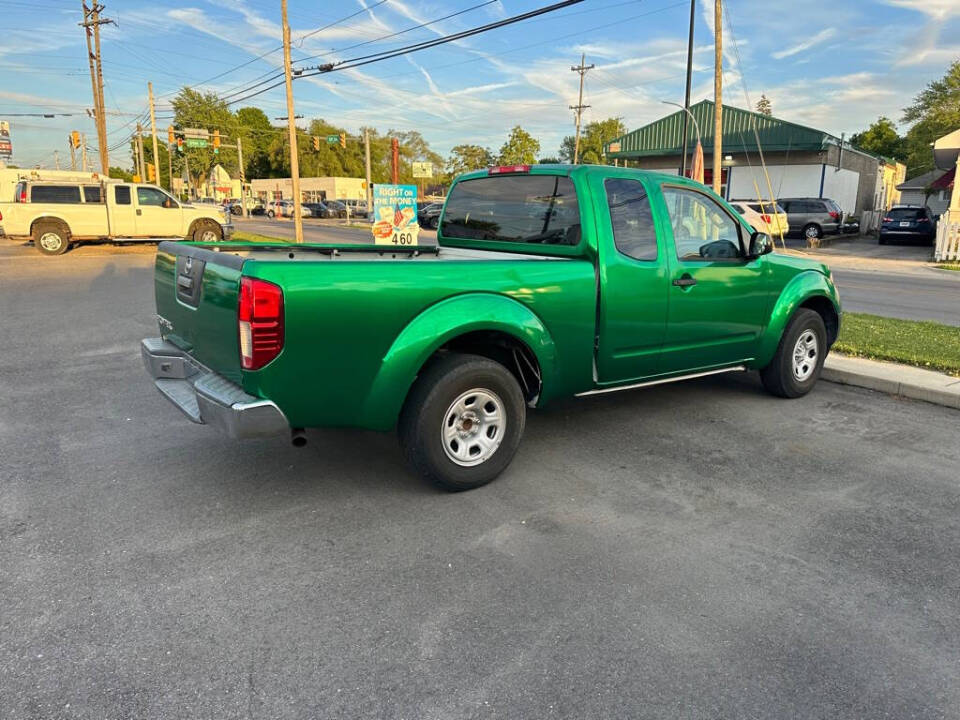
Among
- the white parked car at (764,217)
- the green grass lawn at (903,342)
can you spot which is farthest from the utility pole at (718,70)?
the green grass lawn at (903,342)

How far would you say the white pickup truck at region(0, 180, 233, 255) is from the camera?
62.2 ft

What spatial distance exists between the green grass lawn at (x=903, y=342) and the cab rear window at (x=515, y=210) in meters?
4.34

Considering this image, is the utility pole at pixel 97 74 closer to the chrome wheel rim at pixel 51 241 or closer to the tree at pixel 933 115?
the chrome wheel rim at pixel 51 241

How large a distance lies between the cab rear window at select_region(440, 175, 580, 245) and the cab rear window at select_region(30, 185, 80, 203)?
17801mm

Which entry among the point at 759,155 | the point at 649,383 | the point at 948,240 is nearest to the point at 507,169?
the point at 649,383

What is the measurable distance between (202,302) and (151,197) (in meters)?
19.0

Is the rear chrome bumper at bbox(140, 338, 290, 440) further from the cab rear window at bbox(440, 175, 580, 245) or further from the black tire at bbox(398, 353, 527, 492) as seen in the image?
the cab rear window at bbox(440, 175, 580, 245)

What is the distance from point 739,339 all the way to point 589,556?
2.87 m

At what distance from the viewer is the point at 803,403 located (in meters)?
5.99

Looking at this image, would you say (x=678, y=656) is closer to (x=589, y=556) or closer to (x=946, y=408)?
(x=589, y=556)

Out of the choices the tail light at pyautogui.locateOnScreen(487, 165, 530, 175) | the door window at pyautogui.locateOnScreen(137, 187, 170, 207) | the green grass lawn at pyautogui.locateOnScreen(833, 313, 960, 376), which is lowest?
the green grass lawn at pyautogui.locateOnScreen(833, 313, 960, 376)

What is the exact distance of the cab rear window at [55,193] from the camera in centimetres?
1902

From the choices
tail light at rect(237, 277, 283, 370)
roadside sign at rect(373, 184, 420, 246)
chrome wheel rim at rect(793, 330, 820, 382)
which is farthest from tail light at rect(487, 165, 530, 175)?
roadside sign at rect(373, 184, 420, 246)

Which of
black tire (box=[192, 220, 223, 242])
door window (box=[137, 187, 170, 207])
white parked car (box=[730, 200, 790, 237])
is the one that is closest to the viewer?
white parked car (box=[730, 200, 790, 237])
